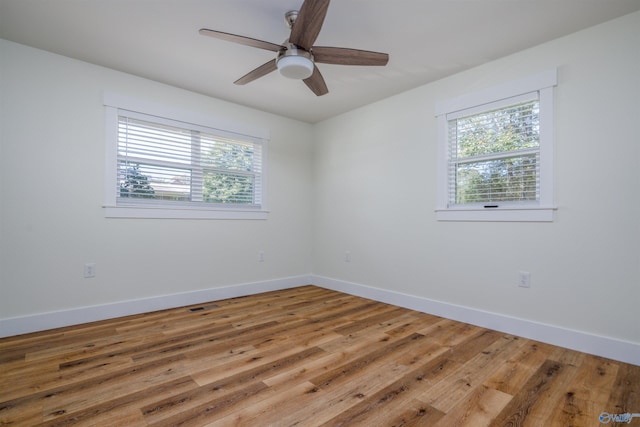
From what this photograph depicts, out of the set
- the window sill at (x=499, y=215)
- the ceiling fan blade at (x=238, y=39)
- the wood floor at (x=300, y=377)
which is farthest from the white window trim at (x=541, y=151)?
the ceiling fan blade at (x=238, y=39)

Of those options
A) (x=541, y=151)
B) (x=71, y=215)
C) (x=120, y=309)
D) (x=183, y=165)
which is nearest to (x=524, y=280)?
(x=541, y=151)

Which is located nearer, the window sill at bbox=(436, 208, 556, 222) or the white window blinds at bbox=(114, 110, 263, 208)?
the window sill at bbox=(436, 208, 556, 222)

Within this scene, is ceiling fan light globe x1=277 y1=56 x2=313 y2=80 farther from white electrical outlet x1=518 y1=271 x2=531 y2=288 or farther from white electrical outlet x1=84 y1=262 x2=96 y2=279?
white electrical outlet x1=84 y1=262 x2=96 y2=279

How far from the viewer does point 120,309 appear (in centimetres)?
304

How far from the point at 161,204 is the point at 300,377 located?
2.44 meters

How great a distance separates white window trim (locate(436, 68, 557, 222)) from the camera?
2.50 meters

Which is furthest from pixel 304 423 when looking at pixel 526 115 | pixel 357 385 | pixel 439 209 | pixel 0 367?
pixel 526 115

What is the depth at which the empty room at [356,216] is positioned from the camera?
1.81 metres

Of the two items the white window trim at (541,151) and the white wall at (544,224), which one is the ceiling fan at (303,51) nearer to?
the white window trim at (541,151)

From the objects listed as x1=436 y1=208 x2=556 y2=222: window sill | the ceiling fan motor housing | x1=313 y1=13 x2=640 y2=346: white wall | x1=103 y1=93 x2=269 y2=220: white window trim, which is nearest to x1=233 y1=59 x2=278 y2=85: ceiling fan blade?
the ceiling fan motor housing

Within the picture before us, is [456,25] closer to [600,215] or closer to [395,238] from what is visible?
[600,215]

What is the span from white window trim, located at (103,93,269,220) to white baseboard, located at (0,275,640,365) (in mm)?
876

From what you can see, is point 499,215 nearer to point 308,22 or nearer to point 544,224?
point 544,224

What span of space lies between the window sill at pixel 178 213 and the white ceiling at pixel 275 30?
1372 millimetres
